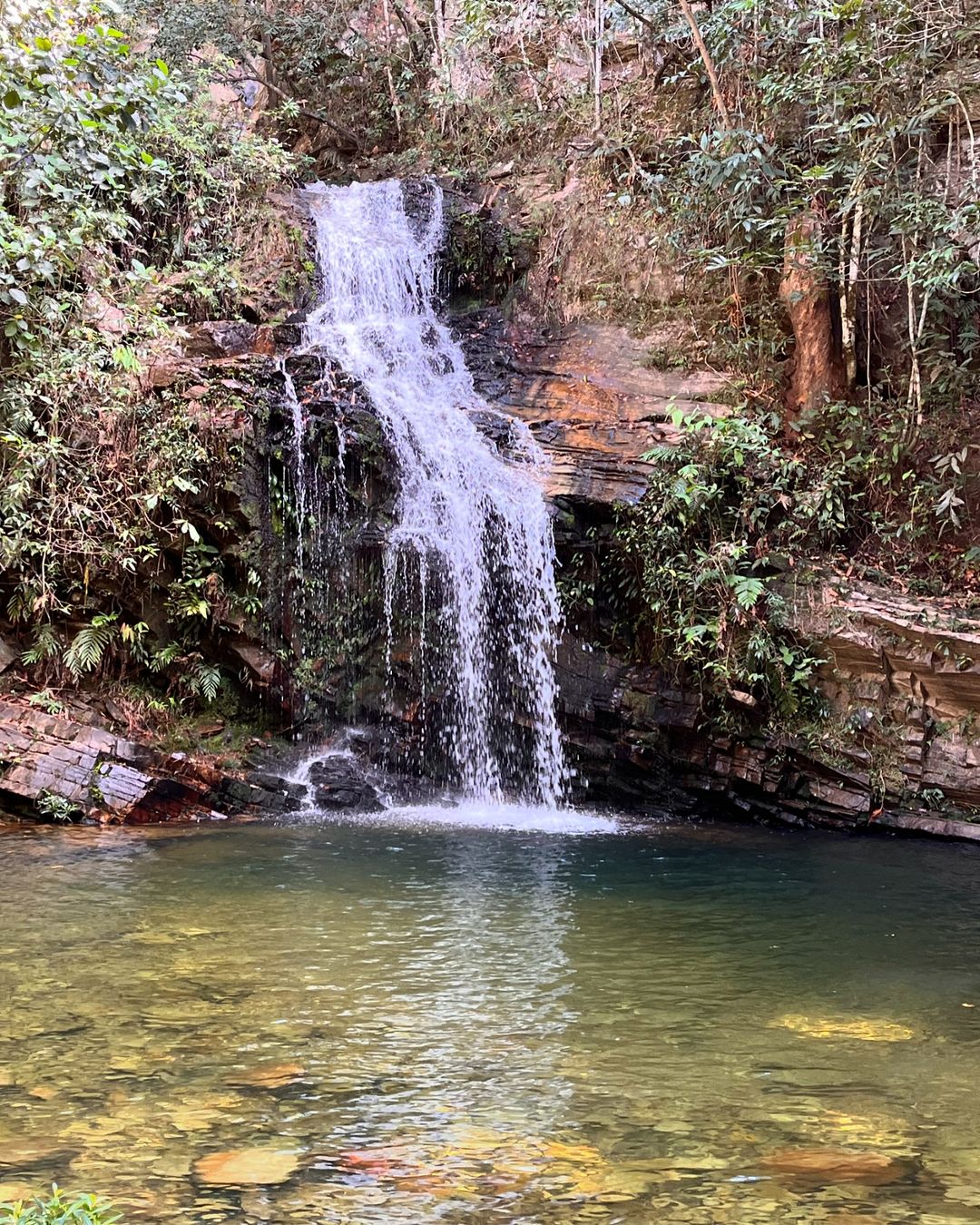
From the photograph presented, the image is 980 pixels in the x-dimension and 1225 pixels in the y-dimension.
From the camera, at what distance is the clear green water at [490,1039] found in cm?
319

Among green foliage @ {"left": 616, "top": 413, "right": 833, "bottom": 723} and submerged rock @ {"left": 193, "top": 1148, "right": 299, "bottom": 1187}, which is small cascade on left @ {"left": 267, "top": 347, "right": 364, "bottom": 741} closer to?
green foliage @ {"left": 616, "top": 413, "right": 833, "bottom": 723}

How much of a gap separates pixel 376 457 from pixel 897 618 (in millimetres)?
5959

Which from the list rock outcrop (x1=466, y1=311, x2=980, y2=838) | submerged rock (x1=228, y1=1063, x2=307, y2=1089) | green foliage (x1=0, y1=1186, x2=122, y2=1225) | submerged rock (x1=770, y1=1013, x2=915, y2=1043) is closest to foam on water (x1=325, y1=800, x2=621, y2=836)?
rock outcrop (x1=466, y1=311, x2=980, y2=838)

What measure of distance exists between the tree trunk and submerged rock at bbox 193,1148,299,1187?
10.7 metres

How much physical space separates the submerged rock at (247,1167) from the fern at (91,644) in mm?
8203

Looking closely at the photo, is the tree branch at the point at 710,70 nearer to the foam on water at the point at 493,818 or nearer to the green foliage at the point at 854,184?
the green foliage at the point at 854,184

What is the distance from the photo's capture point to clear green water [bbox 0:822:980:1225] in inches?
126

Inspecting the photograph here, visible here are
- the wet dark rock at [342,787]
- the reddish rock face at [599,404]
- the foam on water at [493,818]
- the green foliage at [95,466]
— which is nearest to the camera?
the foam on water at [493,818]

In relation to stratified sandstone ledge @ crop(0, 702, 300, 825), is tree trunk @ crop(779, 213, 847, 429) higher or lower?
higher

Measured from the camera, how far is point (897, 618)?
1029 centimetres

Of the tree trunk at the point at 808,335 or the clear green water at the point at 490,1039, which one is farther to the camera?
the tree trunk at the point at 808,335

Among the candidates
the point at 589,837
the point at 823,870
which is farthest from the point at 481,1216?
the point at 589,837

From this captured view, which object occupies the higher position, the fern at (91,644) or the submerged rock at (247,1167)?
the fern at (91,644)

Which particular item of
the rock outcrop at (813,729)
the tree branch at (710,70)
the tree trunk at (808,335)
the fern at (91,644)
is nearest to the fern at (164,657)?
the fern at (91,644)
